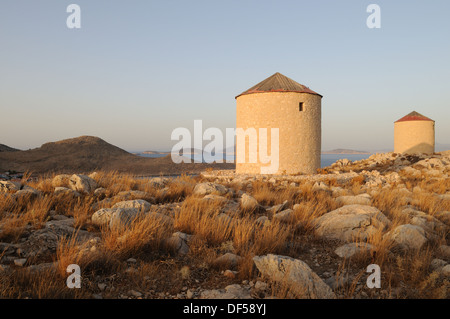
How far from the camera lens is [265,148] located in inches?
537

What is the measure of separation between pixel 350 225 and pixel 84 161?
124 ft

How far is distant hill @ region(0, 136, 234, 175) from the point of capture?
32938 millimetres

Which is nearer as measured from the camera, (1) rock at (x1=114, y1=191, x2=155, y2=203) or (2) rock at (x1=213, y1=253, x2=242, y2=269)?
(2) rock at (x1=213, y1=253, x2=242, y2=269)

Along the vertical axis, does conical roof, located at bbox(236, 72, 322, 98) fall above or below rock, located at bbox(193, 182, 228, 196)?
above

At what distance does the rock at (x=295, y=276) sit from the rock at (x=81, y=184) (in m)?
4.89

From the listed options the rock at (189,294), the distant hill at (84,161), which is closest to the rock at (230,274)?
the rock at (189,294)

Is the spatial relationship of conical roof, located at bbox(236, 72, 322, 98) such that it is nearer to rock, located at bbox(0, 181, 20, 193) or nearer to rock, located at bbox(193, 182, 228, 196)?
rock, located at bbox(193, 182, 228, 196)

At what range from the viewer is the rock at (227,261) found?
3.20 metres

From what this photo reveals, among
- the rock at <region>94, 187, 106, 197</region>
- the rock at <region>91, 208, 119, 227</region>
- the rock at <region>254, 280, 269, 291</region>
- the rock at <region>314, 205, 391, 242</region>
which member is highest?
the rock at <region>94, 187, 106, 197</region>

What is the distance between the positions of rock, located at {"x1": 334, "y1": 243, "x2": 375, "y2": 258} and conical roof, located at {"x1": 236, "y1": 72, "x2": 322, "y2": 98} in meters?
10.5

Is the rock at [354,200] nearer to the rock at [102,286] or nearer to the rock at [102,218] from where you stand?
the rock at [102,218]

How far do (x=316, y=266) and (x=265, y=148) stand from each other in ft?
33.8

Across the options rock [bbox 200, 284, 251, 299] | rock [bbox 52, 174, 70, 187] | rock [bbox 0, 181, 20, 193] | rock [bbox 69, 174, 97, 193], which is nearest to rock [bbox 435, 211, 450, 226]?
rock [bbox 200, 284, 251, 299]

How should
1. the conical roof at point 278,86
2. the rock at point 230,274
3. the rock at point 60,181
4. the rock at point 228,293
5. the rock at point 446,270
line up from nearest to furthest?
the rock at point 228,293 → the rock at point 230,274 → the rock at point 446,270 → the rock at point 60,181 → the conical roof at point 278,86
